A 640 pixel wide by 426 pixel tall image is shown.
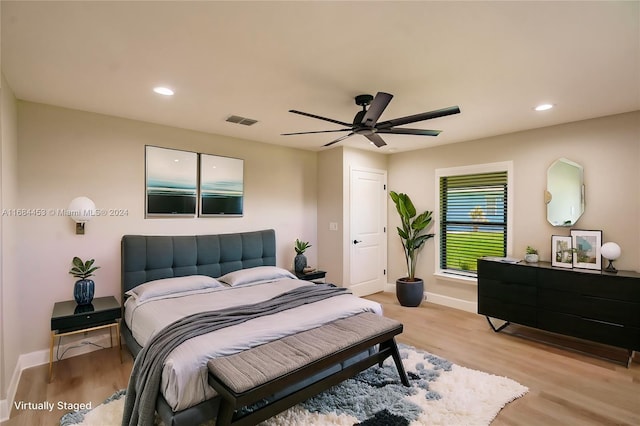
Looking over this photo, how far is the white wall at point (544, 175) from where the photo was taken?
3.41 m

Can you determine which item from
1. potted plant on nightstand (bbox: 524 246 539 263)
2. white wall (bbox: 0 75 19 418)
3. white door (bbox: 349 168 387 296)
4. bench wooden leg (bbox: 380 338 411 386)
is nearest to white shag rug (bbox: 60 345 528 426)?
bench wooden leg (bbox: 380 338 411 386)

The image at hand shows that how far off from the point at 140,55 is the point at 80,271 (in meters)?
2.33

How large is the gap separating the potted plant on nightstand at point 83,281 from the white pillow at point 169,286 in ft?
1.13

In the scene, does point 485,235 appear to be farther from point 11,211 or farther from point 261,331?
point 11,211

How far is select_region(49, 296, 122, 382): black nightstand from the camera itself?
109 inches

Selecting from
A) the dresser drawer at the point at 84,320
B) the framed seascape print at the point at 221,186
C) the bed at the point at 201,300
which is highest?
the framed seascape print at the point at 221,186

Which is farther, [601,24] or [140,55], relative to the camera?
[140,55]

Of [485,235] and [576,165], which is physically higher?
[576,165]

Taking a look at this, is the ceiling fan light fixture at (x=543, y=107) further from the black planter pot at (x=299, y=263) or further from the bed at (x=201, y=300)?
the black planter pot at (x=299, y=263)

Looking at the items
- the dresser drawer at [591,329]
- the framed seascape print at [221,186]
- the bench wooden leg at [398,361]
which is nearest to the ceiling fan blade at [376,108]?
the bench wooden leg at [398,361]

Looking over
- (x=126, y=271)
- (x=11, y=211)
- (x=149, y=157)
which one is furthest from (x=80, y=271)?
(x=149, y=157)

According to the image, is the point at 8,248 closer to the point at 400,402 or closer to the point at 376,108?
the point at 376,108

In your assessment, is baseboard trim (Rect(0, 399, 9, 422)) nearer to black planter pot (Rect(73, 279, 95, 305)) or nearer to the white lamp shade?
black planter pot (Rect(73, 279, 95, 305))

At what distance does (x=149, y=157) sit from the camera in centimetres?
375
